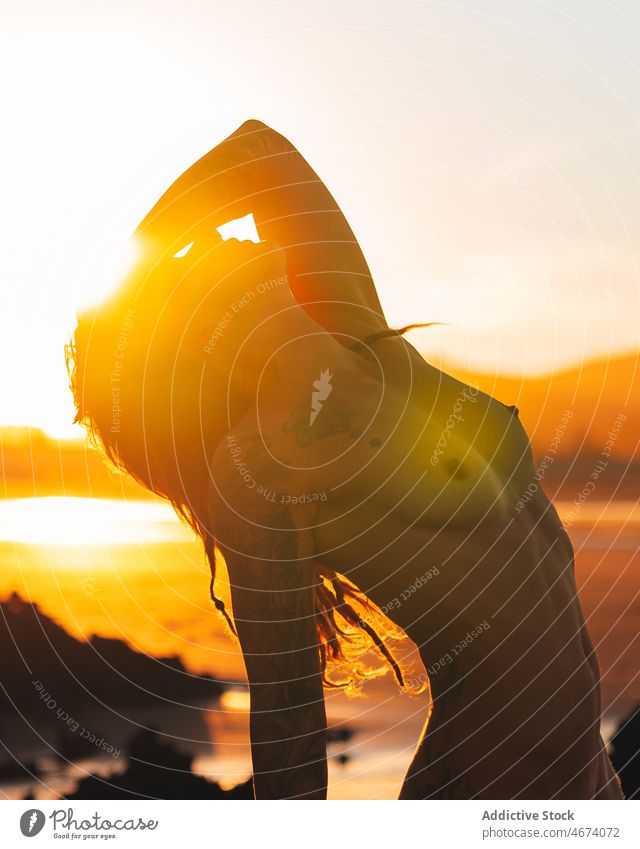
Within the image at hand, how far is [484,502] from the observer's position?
2.77 meters

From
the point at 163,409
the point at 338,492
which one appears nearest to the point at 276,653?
the point at 338,492

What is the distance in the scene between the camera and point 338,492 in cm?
272

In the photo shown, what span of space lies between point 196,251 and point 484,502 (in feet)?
4.68

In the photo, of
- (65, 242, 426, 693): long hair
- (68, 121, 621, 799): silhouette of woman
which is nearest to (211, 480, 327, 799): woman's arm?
(68, 121, 621, 799): silhouette of woman

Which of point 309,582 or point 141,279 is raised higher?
point 141,279

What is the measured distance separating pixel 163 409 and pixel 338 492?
931 millimetres

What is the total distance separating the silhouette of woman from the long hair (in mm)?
10

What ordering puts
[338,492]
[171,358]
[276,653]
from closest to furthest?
1. [276,653]
2. [338,492]
3. [171,358]

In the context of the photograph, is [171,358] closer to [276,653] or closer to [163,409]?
[163,409]

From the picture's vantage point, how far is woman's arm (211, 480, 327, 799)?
2545 mm
